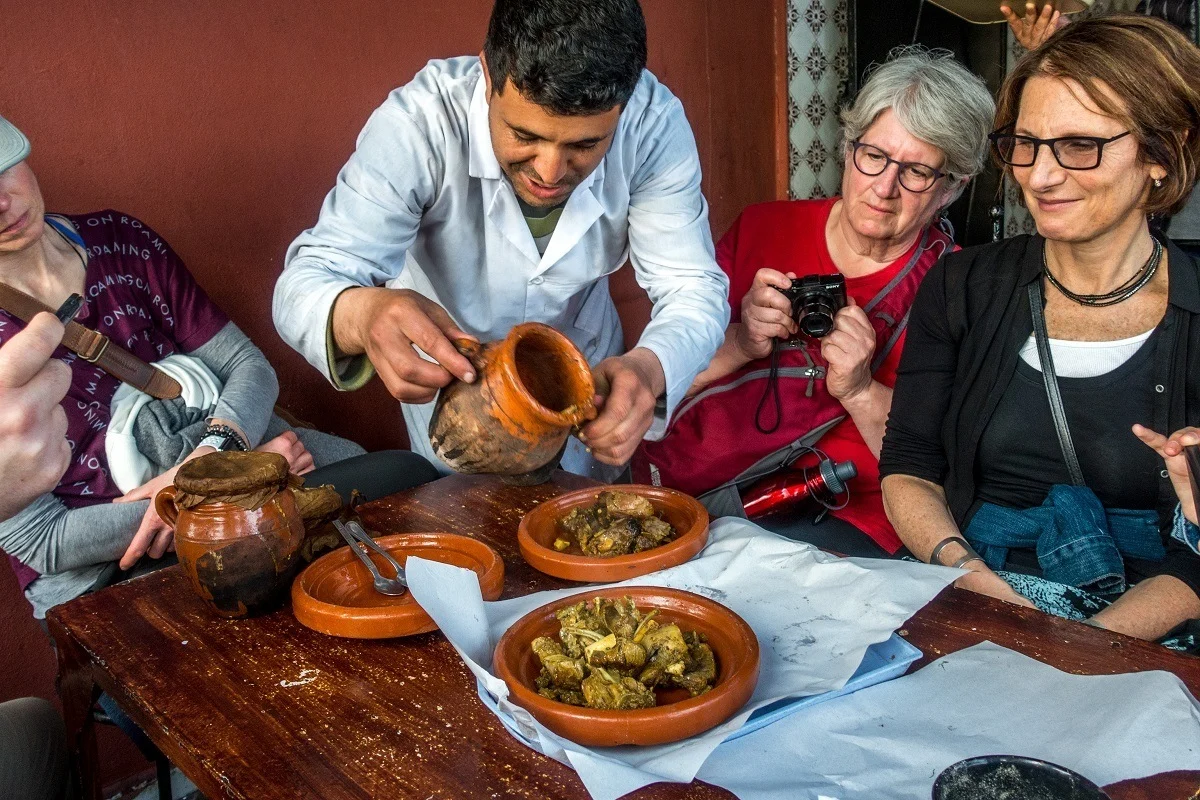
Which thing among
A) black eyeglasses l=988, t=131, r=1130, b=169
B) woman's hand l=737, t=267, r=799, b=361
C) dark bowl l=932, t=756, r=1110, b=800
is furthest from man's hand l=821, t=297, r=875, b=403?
dark bowl l=932, t=756, r=1110, b=800

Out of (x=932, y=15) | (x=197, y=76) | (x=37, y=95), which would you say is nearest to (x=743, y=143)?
(x=932, y=15)

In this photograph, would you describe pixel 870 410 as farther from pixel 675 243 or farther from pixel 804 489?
pixel 675 243

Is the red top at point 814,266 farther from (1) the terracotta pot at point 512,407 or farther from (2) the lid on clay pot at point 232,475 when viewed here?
(2) the lid on clay pot at point 232,475

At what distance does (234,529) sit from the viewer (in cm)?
145

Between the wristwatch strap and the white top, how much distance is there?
2.12 m

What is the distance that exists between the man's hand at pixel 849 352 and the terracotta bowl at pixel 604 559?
947 mm

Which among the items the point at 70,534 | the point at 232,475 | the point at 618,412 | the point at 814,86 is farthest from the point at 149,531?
the point at 814,86

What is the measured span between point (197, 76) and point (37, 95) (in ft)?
1.38

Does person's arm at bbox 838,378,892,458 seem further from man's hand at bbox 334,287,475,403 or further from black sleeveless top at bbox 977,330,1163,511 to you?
man's hand at bbox 334,287,475,403

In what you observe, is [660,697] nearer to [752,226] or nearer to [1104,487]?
[1104,487]

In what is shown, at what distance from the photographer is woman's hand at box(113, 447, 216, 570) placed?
86.6 inches

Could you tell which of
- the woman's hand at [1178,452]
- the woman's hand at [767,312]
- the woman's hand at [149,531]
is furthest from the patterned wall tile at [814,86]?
the woman's hand at [149,531]

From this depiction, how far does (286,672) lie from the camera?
1347mm

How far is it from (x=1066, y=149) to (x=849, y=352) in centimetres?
76
